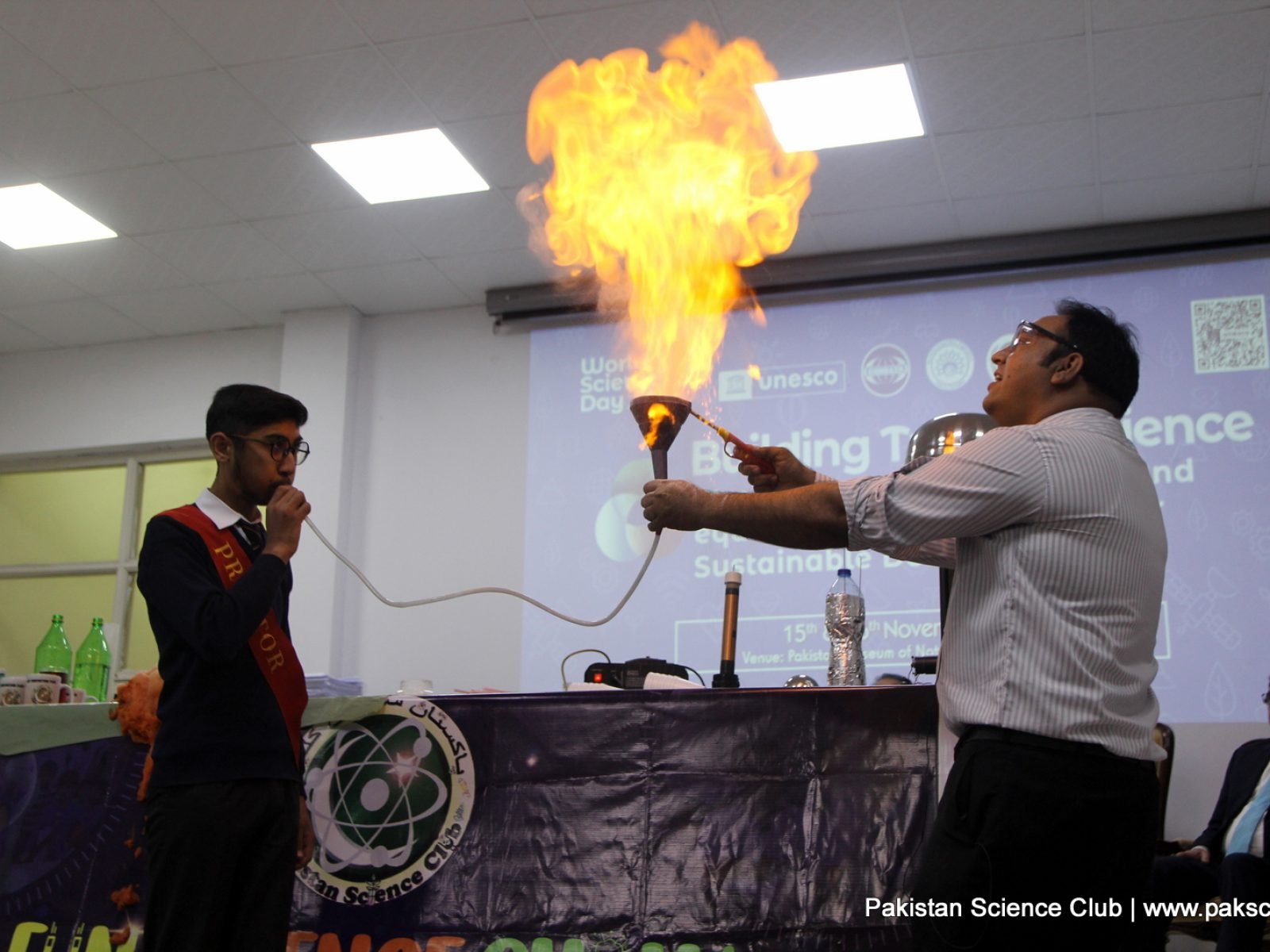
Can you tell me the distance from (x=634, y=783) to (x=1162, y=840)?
9.38 feet

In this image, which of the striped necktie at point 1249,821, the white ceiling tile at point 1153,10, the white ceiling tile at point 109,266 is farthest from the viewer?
the white ceiling tile at point 109,266

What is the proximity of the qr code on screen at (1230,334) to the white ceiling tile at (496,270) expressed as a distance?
3.24 metres

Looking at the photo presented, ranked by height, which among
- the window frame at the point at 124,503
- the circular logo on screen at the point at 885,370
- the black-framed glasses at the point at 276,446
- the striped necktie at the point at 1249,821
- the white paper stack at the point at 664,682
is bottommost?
the striped necktie at the point at 1249,821

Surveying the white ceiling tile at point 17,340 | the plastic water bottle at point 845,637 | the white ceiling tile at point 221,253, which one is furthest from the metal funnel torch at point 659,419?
the white ceiling tile at point 17,340

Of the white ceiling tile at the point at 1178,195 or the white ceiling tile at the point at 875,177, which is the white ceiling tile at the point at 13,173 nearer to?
the white ceiling tile at the point at 875,177

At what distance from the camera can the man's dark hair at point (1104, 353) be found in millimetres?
2104

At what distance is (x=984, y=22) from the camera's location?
459cm

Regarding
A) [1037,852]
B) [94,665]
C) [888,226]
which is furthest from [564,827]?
[888,226]

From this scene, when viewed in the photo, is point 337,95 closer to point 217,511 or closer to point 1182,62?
point 217,511

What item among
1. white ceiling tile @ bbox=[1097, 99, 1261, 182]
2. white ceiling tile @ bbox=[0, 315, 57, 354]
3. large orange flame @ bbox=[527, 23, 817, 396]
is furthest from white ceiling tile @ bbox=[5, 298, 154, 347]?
white ceiling tile @ bbox=[1097, 99, 1261, 182]

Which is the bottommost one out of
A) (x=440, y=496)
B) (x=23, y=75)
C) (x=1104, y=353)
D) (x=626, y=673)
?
(x=626, y=673)

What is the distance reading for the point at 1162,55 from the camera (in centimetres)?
477

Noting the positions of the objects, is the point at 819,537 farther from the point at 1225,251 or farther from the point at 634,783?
the point at 1225,251

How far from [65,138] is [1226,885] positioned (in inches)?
215
